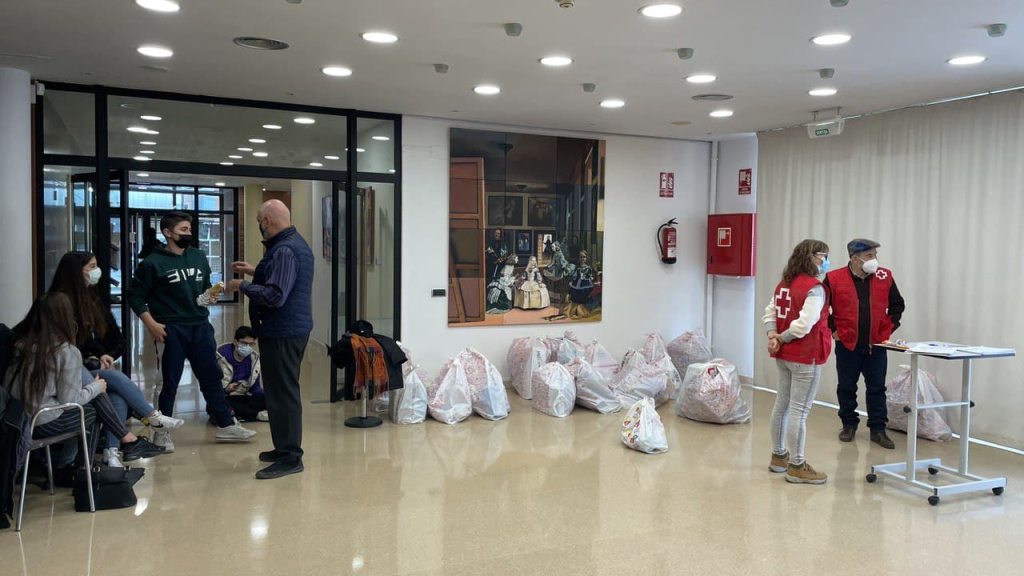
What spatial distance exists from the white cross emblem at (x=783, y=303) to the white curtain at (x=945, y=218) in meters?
2.21

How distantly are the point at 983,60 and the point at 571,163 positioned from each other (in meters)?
3.86

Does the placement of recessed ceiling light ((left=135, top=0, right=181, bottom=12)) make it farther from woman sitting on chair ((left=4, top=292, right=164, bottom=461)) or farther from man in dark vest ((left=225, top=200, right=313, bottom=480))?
woman sitting on chair ((left=4, top=292, right=164, bottom=461))

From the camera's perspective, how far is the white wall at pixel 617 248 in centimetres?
701

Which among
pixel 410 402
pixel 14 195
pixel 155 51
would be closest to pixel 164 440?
pixel 410 402

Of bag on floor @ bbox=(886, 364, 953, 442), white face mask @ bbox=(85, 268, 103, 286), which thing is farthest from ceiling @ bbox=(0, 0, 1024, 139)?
bag on floor @ bbox=(886, 364, 953, 442)

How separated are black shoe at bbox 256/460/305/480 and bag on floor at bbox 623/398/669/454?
2.24 metres

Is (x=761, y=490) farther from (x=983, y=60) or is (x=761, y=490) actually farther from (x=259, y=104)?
(x=259, y=104)

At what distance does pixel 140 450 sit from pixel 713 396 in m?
4.23

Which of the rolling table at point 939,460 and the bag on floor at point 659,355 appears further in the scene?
the bag on floor at point 659,355

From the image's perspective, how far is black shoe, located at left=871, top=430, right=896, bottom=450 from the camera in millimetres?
5430

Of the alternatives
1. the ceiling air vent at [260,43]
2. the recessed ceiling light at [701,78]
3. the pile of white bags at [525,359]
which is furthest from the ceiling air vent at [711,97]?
the ceiling air vent at [260,43]

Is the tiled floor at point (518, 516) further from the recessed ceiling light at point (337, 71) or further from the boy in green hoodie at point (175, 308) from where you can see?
the recessed ceiling light at point (337, 71)

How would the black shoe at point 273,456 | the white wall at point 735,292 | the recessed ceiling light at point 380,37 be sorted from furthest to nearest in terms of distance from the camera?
the white wall at point 735,292 < the black shoe at point 273,456 < the recessed ceiling light at point 380,37

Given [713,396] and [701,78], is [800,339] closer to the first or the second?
[713,396]
